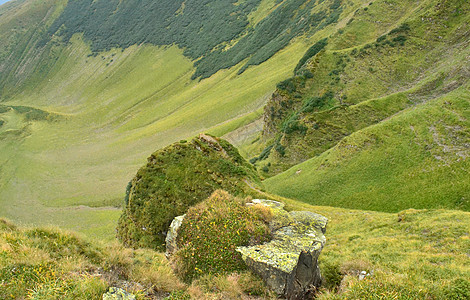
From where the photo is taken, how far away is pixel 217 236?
11656mm

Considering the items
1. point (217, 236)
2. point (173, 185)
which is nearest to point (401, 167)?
A: point (173, 185)

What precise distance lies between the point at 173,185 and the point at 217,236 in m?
10.4

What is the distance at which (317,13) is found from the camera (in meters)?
106

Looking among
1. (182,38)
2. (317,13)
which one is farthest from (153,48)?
(317,13)

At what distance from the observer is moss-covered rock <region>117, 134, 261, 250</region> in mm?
19094

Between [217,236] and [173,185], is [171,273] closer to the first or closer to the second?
[217,236]

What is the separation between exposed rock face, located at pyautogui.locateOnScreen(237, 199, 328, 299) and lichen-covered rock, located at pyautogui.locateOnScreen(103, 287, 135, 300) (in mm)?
4518

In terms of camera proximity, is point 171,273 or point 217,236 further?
point 217,236

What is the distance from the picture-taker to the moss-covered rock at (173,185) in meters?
19.1

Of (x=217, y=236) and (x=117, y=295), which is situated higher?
(x=117, y=295)

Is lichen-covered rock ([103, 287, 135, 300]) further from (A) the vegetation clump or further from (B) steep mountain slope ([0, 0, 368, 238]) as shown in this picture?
(B) steep mountain slope ([0, 0, 368, 238])

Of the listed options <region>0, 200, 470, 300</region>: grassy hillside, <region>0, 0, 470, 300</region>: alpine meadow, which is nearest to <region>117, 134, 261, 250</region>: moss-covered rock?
<region>0, 0, 470, 300</region>: alpine meadow

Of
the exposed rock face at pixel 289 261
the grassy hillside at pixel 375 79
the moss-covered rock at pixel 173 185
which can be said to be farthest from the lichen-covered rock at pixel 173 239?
the grassy hillside at pixel 375 79

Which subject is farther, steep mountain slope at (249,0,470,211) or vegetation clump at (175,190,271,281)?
steep mountain slope at (249,0,470,211)
